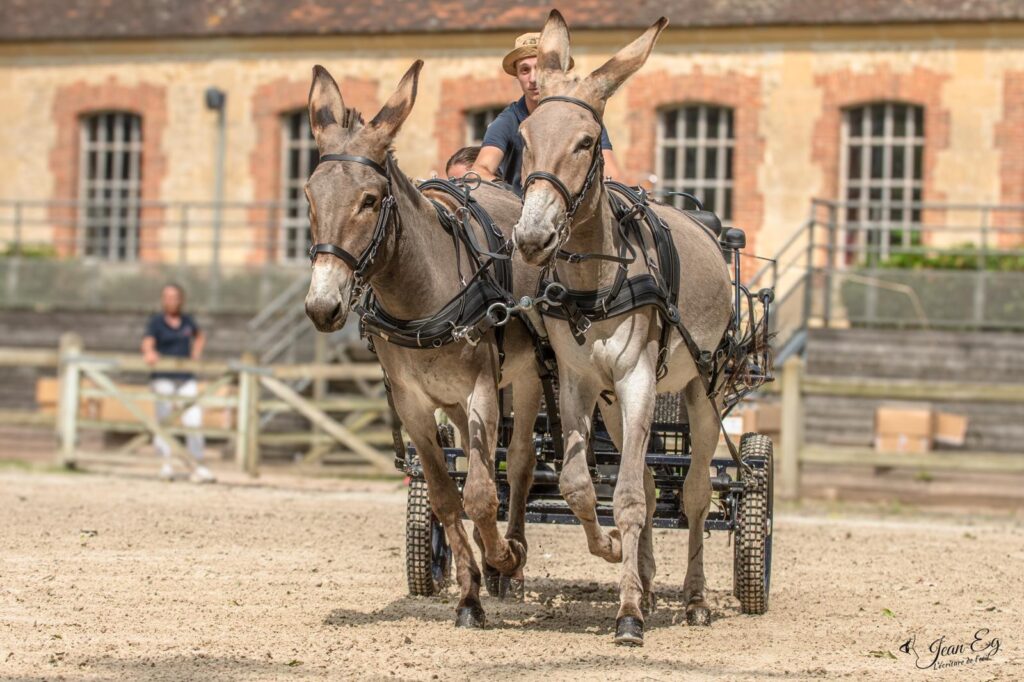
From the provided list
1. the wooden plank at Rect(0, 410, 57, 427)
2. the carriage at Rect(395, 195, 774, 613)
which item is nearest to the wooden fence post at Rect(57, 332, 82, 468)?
the wooden plank at Rect(0, 410, 57, 427)

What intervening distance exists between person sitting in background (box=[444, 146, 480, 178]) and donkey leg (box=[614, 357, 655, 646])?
2542 millimetres

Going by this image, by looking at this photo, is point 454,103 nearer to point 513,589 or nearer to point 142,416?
point 142,416

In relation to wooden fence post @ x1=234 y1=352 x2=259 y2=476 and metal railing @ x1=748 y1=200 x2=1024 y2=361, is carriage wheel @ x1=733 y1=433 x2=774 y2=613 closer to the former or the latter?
wooden fence post @ x1=234 y1=352 x2=259 y2=476

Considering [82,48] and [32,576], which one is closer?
[32,576]

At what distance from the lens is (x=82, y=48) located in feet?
88.2

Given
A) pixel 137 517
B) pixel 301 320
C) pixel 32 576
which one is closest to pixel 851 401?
pixel 301 320

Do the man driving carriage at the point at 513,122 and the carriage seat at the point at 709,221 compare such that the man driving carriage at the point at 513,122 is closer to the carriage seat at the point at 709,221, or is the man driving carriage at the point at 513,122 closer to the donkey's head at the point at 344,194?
the carriage seat at the point at 709,221

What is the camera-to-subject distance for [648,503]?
8.07 m

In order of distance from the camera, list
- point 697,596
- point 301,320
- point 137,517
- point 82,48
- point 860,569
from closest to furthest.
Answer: point 697,596 → point 860,569 → point 137,517 → point 301,320 → point 82,48

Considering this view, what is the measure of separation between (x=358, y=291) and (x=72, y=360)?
11.0m

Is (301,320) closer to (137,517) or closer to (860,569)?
(137,517)

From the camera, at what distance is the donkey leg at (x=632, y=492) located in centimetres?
714

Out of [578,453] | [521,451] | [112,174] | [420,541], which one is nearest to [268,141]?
[112,174]

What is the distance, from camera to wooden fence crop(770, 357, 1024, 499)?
15.2 meters
